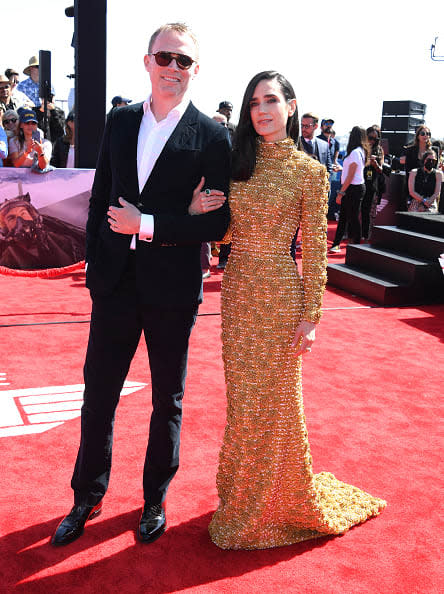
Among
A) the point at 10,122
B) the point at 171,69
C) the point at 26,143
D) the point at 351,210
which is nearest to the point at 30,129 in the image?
the point at 26,143

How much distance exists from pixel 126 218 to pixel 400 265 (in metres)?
5.56

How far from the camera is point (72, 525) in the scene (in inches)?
95.0

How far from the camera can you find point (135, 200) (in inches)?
88.7

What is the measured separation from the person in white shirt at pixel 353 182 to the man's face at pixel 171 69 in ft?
23.4

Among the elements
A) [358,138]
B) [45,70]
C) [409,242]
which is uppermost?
[45,70]

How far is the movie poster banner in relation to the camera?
6090mm

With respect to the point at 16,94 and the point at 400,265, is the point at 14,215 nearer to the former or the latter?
the point at 16,94

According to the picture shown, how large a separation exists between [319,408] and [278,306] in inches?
66.2

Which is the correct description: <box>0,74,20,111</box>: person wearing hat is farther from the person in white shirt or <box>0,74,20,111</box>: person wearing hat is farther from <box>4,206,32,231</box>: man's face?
the person in white shirt

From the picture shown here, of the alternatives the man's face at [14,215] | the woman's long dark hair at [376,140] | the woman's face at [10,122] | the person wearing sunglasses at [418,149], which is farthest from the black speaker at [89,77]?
the person wearing sunglasses at [418,149]

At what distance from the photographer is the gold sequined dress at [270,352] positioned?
2.31 m

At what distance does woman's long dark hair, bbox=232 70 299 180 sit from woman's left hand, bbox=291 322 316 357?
1.95 feet

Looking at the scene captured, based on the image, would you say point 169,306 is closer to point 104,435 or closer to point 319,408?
point 104,435

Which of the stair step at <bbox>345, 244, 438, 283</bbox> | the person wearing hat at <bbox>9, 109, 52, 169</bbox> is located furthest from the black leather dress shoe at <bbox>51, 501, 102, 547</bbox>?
the stair step at <bbox>345, 244, 438, 283</bbox>
